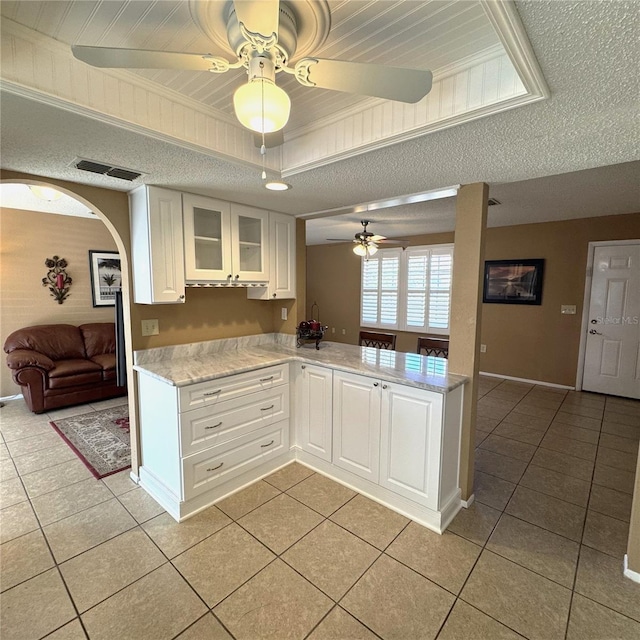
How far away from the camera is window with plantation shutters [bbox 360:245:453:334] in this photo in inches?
230

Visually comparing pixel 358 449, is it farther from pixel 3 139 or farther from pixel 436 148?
pixel 3 139

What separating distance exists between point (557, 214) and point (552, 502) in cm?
346

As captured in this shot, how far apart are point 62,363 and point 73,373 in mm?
248

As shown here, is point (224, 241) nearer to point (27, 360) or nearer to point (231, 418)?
point (231, 418)

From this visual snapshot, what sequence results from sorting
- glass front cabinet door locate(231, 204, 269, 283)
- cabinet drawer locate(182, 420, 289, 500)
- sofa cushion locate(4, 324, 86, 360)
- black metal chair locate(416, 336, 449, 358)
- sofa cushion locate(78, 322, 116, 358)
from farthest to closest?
sofa cushion locate(78, 322, 116, 358)
sofa cushion locate(4, 324, 86, 360)
black metal chair locate(416, 336, 449, 358)
glass front cabinet door locate(231, 204, 269, 283)
cabinet drawer locate(182, 420, 289, 500)

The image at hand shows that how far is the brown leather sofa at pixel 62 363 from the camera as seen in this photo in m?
3.88

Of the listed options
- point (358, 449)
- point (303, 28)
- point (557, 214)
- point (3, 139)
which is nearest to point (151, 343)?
point (3, 139)

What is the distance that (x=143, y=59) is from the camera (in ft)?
3.07

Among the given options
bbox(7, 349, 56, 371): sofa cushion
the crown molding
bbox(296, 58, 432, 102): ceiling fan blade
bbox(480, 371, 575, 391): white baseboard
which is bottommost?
bbox(480, 371, 575, 391): white baseboard

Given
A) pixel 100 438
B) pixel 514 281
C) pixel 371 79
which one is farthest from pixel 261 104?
pixel 514 281

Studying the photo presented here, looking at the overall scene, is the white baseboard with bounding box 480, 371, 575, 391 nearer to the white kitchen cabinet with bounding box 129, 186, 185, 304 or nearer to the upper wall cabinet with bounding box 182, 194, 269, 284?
the upper wall cabinet with bounding box 182, 194, 269, 284

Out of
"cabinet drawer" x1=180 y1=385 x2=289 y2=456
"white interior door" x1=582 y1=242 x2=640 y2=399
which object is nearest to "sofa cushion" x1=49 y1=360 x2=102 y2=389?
"cabinet drawer" x1=180 y1=385 x2=289 y2=456

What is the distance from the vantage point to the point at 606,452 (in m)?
3.08

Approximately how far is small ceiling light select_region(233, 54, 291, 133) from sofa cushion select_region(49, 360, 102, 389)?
4238mm
